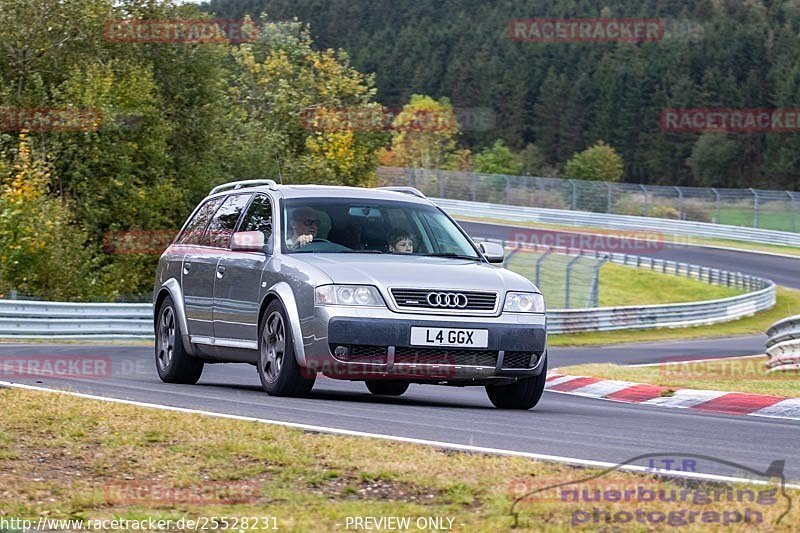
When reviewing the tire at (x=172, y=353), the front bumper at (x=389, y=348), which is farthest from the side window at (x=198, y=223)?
the front bumper at (x=389, y=348)

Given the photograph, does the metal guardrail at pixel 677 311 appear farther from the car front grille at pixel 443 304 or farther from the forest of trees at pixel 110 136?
the car front grille at pixel 443 304

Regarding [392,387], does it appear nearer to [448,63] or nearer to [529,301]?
[529,301]

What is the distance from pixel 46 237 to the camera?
3297 cm

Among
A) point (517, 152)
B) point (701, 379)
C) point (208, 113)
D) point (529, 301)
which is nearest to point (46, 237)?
point (208, 113)

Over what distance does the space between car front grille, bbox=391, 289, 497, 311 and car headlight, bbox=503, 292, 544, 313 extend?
14cm

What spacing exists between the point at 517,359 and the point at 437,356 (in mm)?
676

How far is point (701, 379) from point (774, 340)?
15.0 ft

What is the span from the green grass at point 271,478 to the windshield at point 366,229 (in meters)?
2.68

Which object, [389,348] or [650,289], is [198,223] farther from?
[650,289]

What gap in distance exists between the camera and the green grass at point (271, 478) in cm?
548

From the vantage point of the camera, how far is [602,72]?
13400cm

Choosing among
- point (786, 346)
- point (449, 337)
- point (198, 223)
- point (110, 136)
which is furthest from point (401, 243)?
point (110, 136)

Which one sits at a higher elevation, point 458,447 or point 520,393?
point 458,447

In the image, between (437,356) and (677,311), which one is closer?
A: (437,356)
